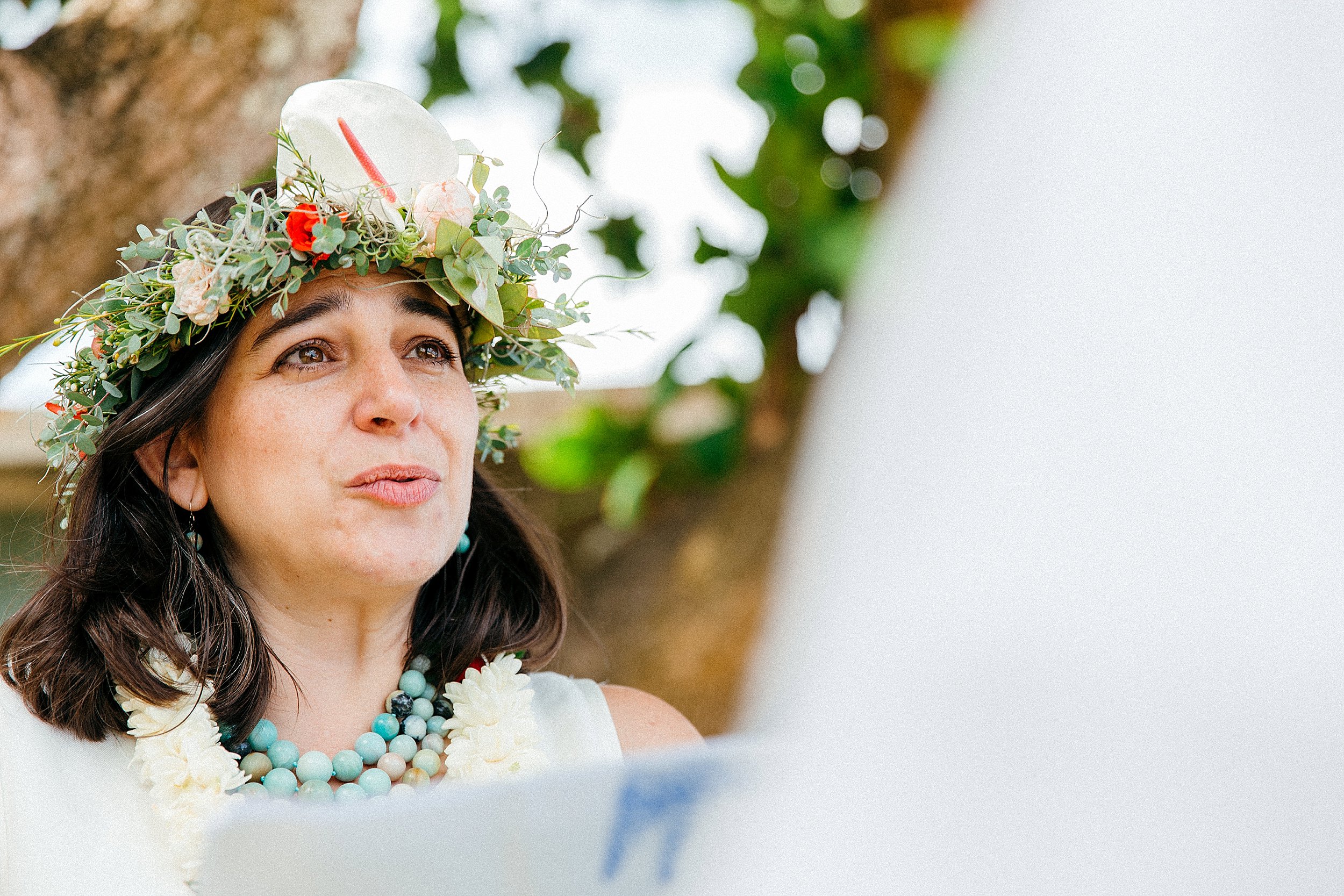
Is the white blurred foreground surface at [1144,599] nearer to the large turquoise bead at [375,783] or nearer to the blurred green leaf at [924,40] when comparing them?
the large turquoise bead at [375,783]

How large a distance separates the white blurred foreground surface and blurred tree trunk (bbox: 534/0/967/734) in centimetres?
271

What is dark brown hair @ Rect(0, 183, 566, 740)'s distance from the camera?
1.68 metres

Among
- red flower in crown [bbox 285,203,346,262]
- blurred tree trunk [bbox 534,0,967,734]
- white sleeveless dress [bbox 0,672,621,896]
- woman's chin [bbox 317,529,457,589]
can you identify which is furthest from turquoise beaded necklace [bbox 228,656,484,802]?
blurred tree trunk [bbox 534,0,967,734]

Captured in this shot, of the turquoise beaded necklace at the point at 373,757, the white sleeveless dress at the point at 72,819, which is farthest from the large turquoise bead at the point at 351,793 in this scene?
the white sleeveless dress at the point at 72,819

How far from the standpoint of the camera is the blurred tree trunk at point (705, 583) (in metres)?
3.67

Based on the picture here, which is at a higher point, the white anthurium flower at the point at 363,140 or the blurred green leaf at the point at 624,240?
the white anthurium flower at the point at 363,140

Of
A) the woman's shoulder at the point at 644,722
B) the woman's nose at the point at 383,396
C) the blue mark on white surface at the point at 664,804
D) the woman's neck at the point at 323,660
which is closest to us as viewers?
the blue mark on white surface at the point at 664,804

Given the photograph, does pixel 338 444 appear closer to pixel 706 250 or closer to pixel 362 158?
pixel 362 158

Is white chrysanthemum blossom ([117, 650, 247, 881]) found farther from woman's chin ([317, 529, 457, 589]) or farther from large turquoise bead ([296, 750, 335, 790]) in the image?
woman's chin ([317, 529, 457, 589])

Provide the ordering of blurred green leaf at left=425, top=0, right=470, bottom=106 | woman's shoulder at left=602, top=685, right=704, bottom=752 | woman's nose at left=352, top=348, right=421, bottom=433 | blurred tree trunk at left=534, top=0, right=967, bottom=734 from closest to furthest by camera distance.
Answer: woman's nose at left=352, top=348, right=421, bottom=433
woman's shoulder at left=602, top=685, right=704, bottom=752
blurred green leaf at left=425, top=0, right=470, bottom=106
blurred tree trunk at left=534, top=0, right=967, bottom=734

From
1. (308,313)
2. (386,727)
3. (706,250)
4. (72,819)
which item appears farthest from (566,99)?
(72,819)

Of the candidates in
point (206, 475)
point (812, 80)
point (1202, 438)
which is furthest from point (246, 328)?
point (812, 80)

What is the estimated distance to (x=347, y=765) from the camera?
1729 mm

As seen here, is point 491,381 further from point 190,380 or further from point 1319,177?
point 1319,177
